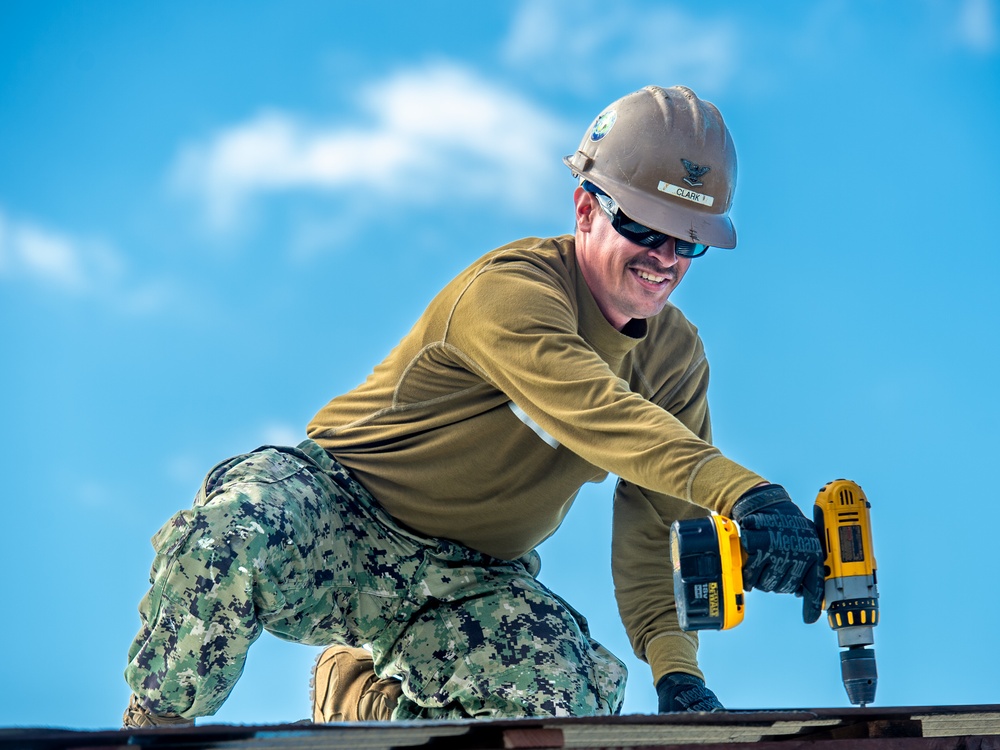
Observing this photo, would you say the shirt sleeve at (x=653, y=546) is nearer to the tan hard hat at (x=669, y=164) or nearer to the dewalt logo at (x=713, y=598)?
the tan hard hat at (x=669, y=164)

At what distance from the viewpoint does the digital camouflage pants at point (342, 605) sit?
371 centimetres

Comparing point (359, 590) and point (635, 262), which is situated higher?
Answer: point (635, 262)

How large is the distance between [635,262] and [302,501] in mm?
1386

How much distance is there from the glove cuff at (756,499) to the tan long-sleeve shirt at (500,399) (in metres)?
0.65

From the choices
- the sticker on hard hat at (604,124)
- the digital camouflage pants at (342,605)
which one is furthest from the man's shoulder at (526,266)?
the digital camouflage pants at (342,605)

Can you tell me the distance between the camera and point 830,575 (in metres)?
3.09

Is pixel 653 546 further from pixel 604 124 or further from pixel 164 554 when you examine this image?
pixel 164 554

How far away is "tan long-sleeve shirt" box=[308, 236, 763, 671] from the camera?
371 cm

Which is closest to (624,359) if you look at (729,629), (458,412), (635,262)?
(635,262)

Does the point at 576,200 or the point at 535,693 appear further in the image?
the point at 576,200

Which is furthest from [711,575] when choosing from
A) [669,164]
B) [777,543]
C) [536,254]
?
[669,164]

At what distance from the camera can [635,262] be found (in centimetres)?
420

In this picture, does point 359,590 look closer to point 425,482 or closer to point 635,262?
point 425,482

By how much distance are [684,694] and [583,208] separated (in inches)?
68.5
